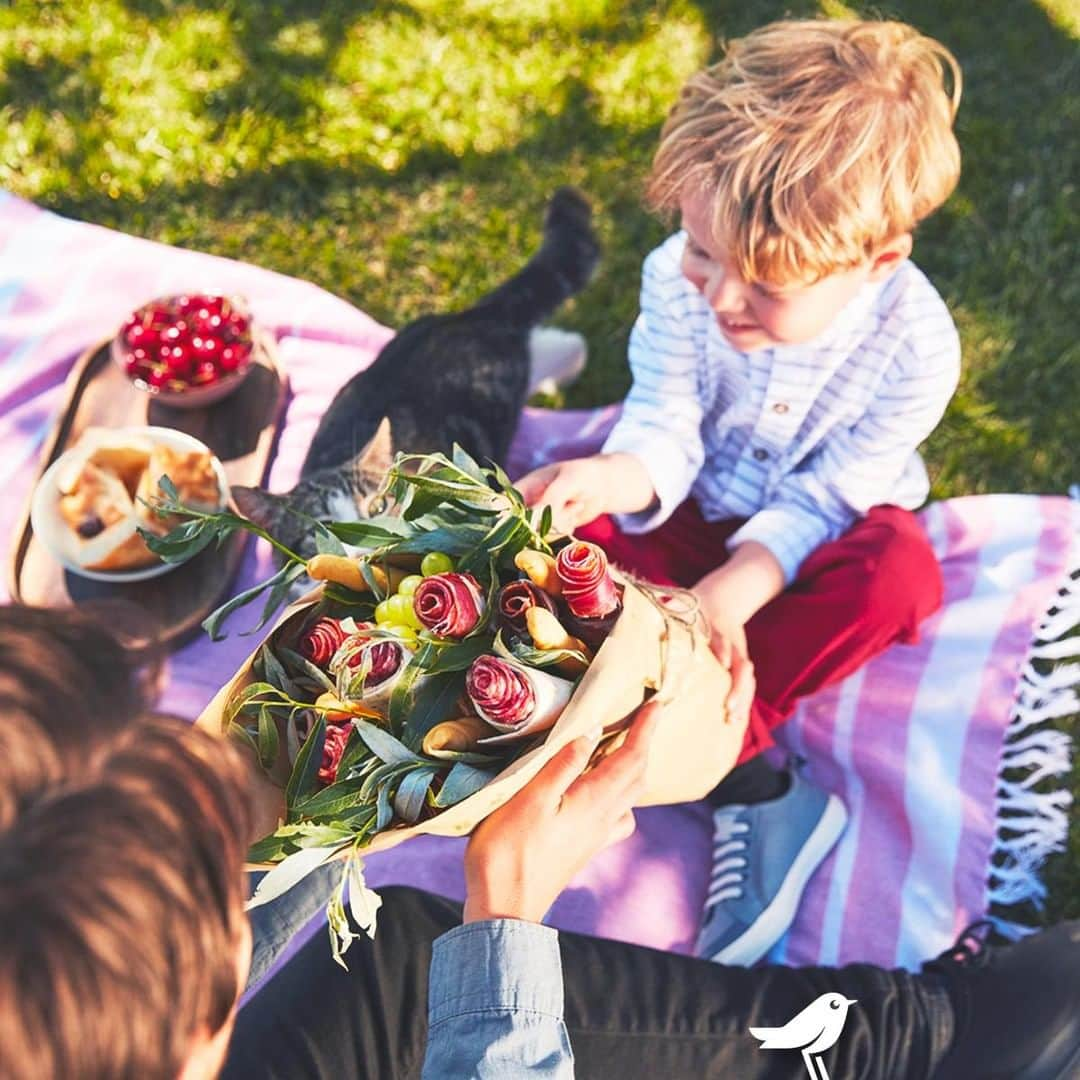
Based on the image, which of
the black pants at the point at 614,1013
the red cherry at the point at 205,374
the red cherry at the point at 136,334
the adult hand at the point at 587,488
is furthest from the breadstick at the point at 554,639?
the red cherry at the point at 136,334

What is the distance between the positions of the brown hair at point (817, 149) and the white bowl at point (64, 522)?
3.11ft

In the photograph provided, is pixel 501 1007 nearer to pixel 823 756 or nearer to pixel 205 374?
pixel 823 756

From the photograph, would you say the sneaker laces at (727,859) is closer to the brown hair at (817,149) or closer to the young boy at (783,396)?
the young boy at (783,396)

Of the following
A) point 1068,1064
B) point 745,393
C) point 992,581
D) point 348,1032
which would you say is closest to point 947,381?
point 745,393

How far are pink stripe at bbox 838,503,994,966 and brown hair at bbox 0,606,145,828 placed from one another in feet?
4.58

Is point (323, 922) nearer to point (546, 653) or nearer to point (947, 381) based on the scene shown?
point (546, 653)

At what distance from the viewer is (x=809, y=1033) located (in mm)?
1339

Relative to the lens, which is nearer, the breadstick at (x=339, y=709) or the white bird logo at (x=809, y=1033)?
the breadstick at (x=339, y=709)

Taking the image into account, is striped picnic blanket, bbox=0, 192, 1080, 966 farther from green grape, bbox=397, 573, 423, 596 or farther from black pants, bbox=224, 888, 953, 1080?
green grape, bbox=397, 573, 423, 596

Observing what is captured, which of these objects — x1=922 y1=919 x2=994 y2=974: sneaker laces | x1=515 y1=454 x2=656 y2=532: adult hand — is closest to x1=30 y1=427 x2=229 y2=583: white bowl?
x1=515 y1=454 x2=656 y2=532: adult hand

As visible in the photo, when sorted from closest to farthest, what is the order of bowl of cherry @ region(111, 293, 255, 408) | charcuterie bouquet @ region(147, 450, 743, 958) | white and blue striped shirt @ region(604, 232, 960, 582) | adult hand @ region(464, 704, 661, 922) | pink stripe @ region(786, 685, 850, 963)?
1. charcuterie bouquet @ region(147, 450, 743, 958)
2. adult hand @ region(464, 704, 661, 922)
3. white and blue striped shirt @ region(604, 232, 960, 582)
4. pink stripe @ region(786, 685, 850, 963)
5. bowl of cherry @ region(111, 293, 255, 408)

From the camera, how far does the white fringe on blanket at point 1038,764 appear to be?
1.78m

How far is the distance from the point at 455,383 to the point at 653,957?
1120 millimetres

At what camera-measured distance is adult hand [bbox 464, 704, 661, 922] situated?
1.04 meters
